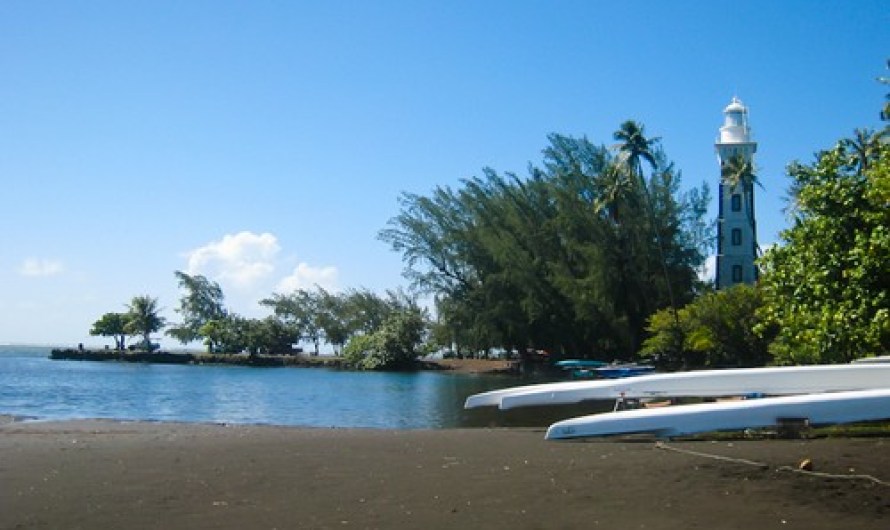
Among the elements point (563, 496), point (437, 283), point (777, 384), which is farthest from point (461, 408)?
point (437, 283)

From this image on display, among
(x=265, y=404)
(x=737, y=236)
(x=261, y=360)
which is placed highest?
(x=737, y=236)

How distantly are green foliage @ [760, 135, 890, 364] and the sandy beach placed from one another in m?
3.45

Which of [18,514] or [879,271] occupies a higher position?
[879,271]

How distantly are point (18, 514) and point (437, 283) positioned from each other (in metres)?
57.7

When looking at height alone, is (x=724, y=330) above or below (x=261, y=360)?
→ above

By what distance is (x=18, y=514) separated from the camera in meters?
8.02

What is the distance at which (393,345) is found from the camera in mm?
65750

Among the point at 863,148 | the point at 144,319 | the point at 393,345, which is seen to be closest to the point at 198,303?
the point at 144,319

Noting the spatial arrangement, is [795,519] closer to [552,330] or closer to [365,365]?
[552,330]

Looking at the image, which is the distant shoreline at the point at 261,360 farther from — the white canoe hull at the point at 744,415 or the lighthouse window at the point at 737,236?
the white canoe hull at the point at 744,415

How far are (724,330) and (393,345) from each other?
96.1 feet

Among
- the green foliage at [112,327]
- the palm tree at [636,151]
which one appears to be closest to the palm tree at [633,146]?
the palm tree at [636,151]

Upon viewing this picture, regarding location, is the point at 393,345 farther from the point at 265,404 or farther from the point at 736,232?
the point at 265,404

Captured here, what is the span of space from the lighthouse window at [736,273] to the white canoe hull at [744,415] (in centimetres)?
4934
